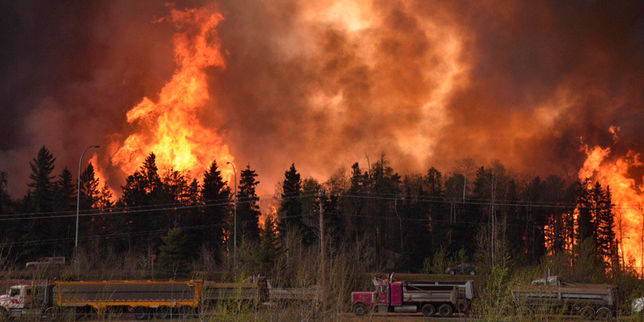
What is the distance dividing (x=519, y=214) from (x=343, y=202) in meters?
31.4

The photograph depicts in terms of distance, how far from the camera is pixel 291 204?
8844cm

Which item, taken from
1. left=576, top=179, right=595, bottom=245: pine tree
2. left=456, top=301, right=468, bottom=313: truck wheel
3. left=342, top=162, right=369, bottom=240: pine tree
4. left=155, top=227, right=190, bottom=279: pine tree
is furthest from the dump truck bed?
left=576, top=179, right=595, bottom=245: pine tree

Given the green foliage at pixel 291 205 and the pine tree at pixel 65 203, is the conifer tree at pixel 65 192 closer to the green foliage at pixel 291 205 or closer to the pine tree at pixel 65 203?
the pine tree at pixel 65 203

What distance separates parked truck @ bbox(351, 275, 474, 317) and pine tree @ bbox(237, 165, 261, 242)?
41.9 metres

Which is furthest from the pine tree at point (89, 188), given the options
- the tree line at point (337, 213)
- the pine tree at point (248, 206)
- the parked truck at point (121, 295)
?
the parked truck at point (121, 295)

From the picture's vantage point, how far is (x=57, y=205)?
277ft

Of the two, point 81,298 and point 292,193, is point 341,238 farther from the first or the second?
point 81,298

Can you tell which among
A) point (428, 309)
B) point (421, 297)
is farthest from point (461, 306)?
point (421, 297)

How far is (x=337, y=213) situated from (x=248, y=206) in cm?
1490

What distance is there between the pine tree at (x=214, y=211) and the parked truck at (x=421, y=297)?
142 ft

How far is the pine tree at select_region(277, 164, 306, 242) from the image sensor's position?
83.6 m

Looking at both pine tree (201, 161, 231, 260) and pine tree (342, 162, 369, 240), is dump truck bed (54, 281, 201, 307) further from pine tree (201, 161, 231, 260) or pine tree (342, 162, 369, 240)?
pine tree (342, 162, 369, 240)

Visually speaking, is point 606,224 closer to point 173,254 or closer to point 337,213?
point 337,213

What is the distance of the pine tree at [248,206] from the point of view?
8584cm
